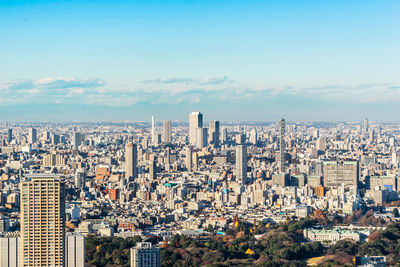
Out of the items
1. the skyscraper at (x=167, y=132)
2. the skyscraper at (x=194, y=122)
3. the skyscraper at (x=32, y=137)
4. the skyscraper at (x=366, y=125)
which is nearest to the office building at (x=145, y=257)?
the skyscraper at (x=32, y=137)

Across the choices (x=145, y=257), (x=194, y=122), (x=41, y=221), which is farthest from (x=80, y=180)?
(x=194, y=122)

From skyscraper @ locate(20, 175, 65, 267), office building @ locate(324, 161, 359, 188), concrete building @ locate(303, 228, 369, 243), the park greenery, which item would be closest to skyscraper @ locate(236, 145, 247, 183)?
office building @ locate(324, 161, 359, 188)

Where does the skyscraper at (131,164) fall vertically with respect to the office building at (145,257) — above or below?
above

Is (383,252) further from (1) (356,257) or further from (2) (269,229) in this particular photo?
(2) (269,229)

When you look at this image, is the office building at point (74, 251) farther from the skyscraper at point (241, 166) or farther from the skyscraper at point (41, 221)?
the skyscraper at point (241, 166)

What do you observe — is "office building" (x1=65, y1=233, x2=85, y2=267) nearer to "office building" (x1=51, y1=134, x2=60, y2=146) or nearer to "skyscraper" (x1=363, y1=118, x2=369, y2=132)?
"office building" (x1=51, y1=134, x2=60, y2=146)

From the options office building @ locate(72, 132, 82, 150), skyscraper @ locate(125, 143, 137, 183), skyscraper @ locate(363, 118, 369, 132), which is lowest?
skyscraper @ locate(125, 143, 137, 183)

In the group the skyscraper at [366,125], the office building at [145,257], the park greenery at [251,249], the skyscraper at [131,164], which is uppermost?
the skyscraper at [366,125]
